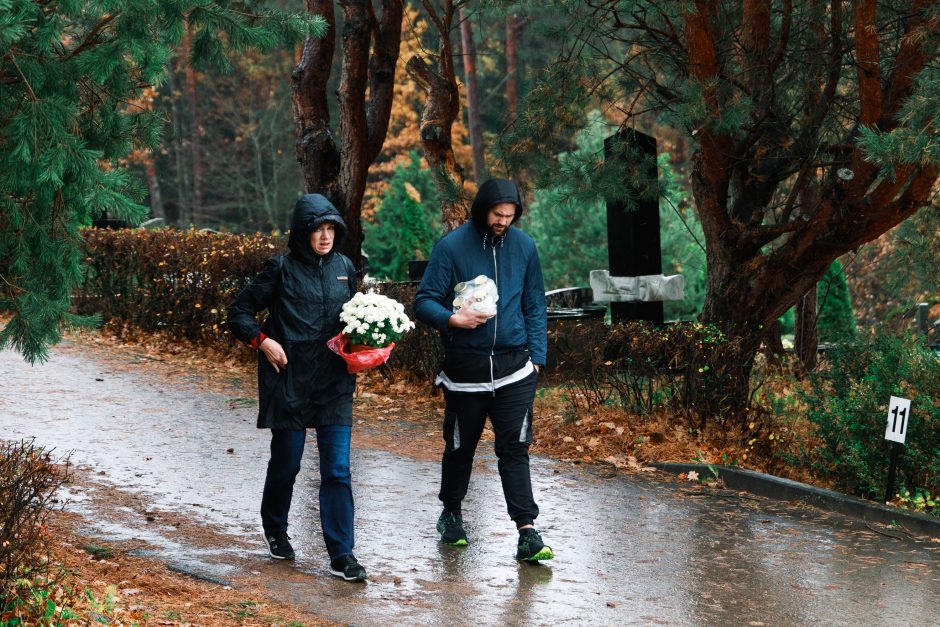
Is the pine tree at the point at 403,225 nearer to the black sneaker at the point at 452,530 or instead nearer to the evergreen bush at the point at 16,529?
the black sneaker at the point at 452,530

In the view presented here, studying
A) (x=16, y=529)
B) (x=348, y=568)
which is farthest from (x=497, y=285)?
(x=16, y=529)

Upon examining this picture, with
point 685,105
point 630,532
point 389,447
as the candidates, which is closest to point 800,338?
point 685,105

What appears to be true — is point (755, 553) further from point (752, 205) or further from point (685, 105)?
point (752, 205)

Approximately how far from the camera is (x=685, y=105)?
955 cm

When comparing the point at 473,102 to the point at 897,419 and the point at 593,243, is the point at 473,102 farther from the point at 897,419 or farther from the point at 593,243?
the point at 897,419

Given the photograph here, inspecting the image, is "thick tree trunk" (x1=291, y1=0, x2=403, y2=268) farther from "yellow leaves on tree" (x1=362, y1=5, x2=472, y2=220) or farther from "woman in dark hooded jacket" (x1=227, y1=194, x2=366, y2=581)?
"yellow leaves on tree" (x1=362, y1=5, x2=472, y2=220)

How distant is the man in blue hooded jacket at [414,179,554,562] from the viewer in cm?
591

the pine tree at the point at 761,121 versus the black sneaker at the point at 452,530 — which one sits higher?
the pine tree at the point at 761,121

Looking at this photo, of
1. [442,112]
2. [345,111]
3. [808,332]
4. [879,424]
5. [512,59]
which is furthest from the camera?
[512,59]

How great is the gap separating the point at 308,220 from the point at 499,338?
1107 mm

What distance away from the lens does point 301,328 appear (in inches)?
225

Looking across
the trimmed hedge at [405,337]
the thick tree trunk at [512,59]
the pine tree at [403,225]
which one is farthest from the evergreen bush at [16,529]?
the thick tree trunk at [512,59]

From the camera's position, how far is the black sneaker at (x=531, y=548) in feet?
19.6

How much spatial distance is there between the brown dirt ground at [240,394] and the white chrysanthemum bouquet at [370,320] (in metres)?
1.27
